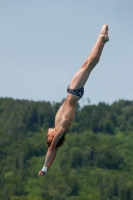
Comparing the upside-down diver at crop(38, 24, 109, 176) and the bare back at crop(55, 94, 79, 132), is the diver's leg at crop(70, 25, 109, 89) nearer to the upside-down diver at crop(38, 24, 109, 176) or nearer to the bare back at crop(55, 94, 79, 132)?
the upside-down diver at crop(38, 24, 109, 176)

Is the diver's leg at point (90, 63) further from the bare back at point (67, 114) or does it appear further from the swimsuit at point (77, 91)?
the bare back at point (67, 114)

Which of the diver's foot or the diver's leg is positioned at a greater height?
the diver's foot

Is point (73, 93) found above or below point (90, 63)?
below

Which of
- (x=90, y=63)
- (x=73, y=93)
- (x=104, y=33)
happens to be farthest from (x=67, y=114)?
(x=104, y=33)

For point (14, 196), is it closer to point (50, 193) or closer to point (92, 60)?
point (50, 193)

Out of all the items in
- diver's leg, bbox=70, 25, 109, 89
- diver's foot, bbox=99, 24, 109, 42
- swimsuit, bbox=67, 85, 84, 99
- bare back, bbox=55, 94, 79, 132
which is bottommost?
bare back, bbox=55, 94, 79, 132

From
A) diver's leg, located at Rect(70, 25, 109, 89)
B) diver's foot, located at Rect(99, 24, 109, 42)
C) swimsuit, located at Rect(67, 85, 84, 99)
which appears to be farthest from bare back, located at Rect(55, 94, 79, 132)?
diver's foot, located at Rect(99, 24, 109, 42)

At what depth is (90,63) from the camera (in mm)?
25766

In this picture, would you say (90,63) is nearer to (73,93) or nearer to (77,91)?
(77,91)

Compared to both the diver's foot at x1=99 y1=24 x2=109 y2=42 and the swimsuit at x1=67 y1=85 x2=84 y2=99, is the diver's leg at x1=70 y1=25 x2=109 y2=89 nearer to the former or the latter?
the diver's foot at x1=99 y1=24 x2=109 y2=42

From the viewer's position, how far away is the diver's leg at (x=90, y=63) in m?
25.7

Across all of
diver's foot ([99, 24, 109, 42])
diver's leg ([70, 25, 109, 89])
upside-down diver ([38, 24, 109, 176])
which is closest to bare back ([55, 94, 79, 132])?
upside-down diver ([38, 24, 109, 176])

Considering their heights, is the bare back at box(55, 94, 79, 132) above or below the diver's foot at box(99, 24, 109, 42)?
below

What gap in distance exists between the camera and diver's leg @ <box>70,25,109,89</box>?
25.7m
